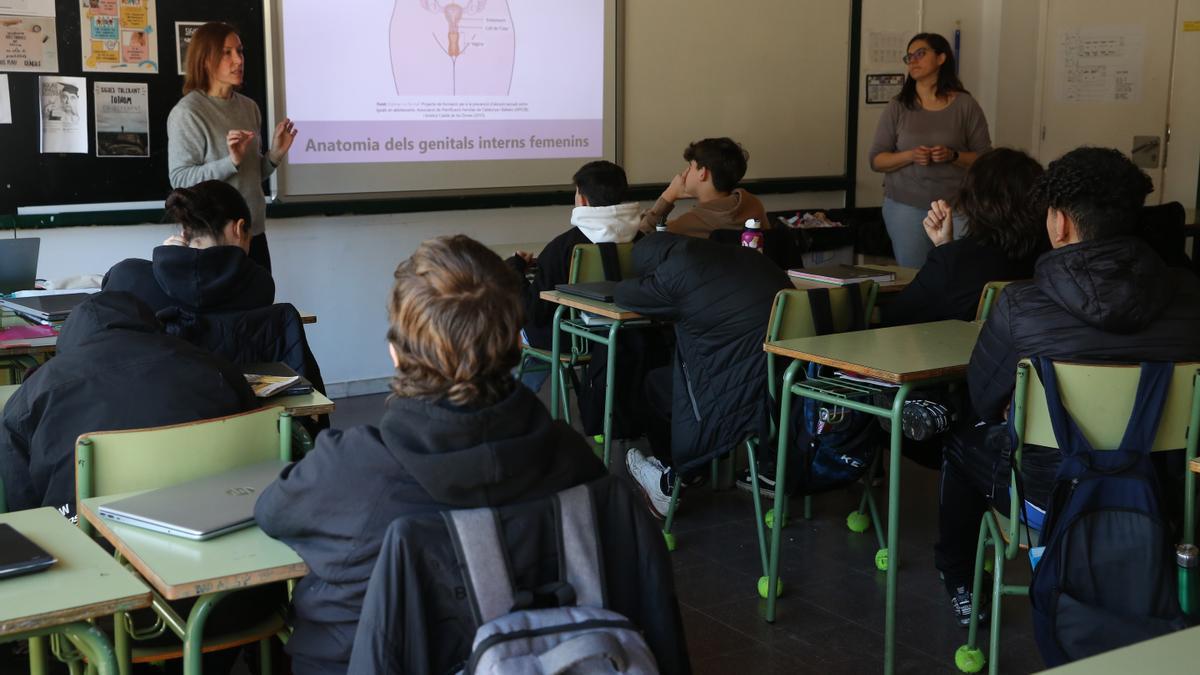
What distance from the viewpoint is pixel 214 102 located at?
482cm

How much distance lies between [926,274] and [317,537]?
8.48ft

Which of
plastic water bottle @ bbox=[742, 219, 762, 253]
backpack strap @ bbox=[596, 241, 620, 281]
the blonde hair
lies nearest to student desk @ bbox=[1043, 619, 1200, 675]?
plastic water bottle @ bbox=[742, 219, 762, 253]

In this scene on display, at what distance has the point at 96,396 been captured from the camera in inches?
89.4

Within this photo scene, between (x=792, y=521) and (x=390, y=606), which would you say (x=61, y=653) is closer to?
(x=390, y=606)

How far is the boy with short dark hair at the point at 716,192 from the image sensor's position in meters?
4.80

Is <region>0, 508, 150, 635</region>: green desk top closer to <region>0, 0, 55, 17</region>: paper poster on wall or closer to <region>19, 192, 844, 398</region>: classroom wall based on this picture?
<region>0, 0, 55, 17</region>: paper poster on wall

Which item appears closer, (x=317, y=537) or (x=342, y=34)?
(x=317, y=537)

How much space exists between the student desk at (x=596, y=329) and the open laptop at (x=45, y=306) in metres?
1.54

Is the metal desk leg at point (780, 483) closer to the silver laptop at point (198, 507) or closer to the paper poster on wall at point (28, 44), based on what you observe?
the silver laptop at point (198, 507)

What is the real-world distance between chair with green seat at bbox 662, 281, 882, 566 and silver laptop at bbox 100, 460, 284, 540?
1559 mm

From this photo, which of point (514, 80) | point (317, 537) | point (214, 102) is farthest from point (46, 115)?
point (317, 537)

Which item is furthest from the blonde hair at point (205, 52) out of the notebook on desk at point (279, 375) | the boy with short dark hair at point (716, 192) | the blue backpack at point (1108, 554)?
the blue backpack at point (1108, 554)

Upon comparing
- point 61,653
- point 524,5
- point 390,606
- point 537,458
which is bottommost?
point 61,653

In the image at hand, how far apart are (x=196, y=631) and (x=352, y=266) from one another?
4101mm
